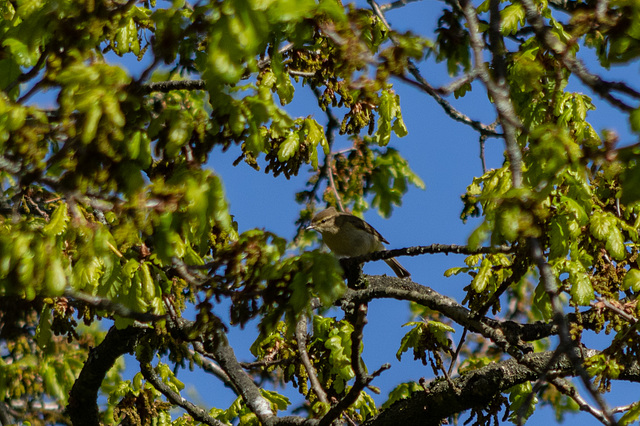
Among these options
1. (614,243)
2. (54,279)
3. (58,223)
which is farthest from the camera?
(614,243)

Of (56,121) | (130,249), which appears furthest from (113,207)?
(130,249)

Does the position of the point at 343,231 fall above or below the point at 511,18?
above

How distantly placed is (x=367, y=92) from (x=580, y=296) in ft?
6.41

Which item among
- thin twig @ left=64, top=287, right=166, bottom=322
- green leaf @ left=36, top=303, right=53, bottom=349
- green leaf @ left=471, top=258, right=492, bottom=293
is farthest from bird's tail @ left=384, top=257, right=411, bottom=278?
thin twig @ left=64, top=287, right=166, bottom=322

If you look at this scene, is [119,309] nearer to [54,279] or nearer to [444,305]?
[54,279]

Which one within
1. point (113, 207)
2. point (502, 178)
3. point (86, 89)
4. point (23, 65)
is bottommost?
point (113, 207)

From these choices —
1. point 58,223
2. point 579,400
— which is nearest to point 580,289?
point 579,400

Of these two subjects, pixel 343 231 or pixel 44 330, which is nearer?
pixel 44 330

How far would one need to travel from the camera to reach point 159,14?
131 inches

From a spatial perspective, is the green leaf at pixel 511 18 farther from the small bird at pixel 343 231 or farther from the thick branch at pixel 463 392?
the small bird at pixel 343 231

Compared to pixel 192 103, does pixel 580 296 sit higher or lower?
lower

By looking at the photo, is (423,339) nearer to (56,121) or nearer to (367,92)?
(367,92)

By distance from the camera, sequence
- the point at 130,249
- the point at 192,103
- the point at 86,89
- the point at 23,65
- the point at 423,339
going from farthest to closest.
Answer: the point at 192,103
the point at 423,339
the point at 130,249
the point at 23,65
the point at 86,89

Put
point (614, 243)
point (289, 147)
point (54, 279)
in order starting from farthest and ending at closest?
1. point (289, 147)
2. point (614, 243)
3. point (54, 279)
